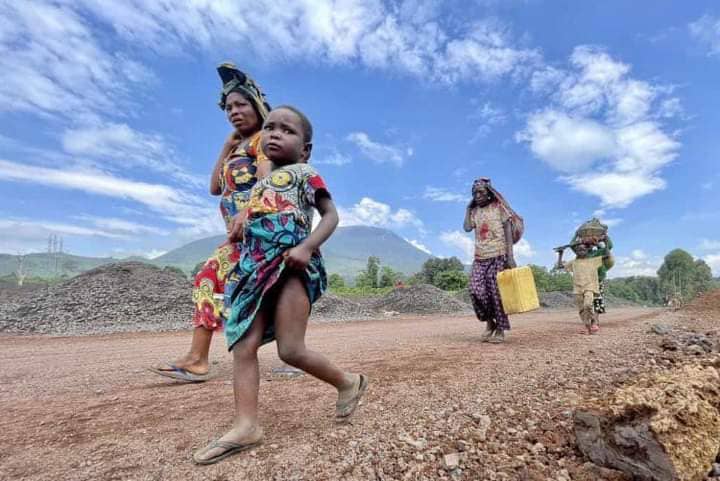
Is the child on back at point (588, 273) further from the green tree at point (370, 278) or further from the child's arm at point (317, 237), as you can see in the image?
the green tree at point (370, 278)

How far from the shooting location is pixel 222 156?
10.1 ft

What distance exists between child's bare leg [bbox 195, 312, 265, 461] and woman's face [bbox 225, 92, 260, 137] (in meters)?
1.65

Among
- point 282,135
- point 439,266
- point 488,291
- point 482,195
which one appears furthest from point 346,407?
point 439,266

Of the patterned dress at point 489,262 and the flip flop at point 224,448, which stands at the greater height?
A: the patterned dress at point 489,262

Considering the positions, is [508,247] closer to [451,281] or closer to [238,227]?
[238,227]

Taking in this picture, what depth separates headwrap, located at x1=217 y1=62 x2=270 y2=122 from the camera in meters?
2.92

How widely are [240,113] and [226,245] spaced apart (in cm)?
98

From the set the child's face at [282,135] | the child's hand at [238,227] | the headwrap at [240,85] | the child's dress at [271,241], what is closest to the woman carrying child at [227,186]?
the headwrap at [240,85]

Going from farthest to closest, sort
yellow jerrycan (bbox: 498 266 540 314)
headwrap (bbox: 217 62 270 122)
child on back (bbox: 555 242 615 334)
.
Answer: child on back (bbox: 555 242 615 334)
yellow jerrycan (bbox: 498 266 540 314)
headwrap (bbox: 217 62 270 122)

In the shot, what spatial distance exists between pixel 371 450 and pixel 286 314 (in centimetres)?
69

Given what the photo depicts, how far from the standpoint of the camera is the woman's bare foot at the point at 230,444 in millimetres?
1623

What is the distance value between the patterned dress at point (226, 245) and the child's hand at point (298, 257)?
1.08 meters

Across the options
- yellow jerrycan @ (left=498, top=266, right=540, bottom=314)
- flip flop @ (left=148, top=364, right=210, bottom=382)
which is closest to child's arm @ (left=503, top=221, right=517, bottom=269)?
yellow jerrycan @ (left=498, top=266, right=540, bottom=314)

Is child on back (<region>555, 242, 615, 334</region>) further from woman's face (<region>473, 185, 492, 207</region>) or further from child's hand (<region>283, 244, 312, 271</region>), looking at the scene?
child's hand (<region>283, 244, 312, 271</region>)
